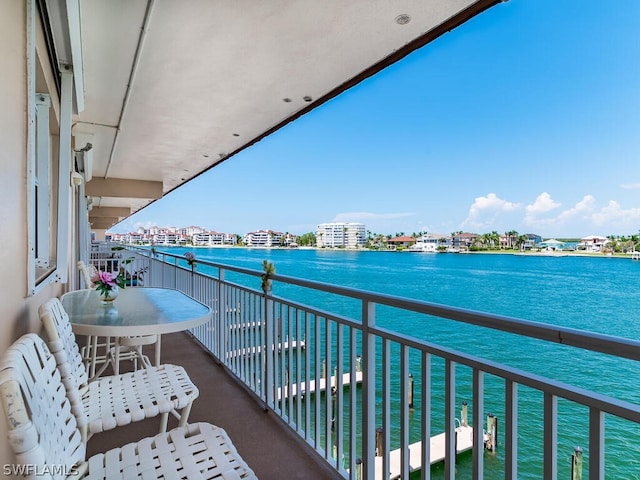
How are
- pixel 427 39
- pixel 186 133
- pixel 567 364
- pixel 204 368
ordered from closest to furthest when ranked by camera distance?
pixel 427 39
pixel 204 368
pixel 186 133
pixel 567 364

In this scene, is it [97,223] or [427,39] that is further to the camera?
[97,223]

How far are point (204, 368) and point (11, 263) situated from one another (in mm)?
2622

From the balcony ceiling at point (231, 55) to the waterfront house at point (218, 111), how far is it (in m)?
0.01

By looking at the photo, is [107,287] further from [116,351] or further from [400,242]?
[400,242]

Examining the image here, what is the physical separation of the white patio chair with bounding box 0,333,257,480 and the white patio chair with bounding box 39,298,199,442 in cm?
19

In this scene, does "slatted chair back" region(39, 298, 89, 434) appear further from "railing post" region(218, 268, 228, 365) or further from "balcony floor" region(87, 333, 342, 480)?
"railing post" region(218, 268, 228, 365)

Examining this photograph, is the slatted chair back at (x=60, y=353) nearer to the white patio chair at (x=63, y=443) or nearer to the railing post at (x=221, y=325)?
the white patio chair at (x=63, y=443)

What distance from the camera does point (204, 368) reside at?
140 inches

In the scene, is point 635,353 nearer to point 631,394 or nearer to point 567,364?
point 631,394

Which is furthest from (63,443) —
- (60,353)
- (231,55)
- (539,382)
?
(231,55)

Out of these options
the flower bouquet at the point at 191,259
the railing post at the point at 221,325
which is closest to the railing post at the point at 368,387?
the railing post at the point at 221,325

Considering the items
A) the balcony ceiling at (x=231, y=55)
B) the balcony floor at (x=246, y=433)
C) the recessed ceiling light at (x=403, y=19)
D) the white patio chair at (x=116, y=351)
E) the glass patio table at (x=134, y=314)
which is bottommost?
the balcony floor at (x=246, y=433)

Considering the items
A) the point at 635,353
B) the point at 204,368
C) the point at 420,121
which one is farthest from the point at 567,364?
the point at 420,121

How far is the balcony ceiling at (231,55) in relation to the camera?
7.38ft
